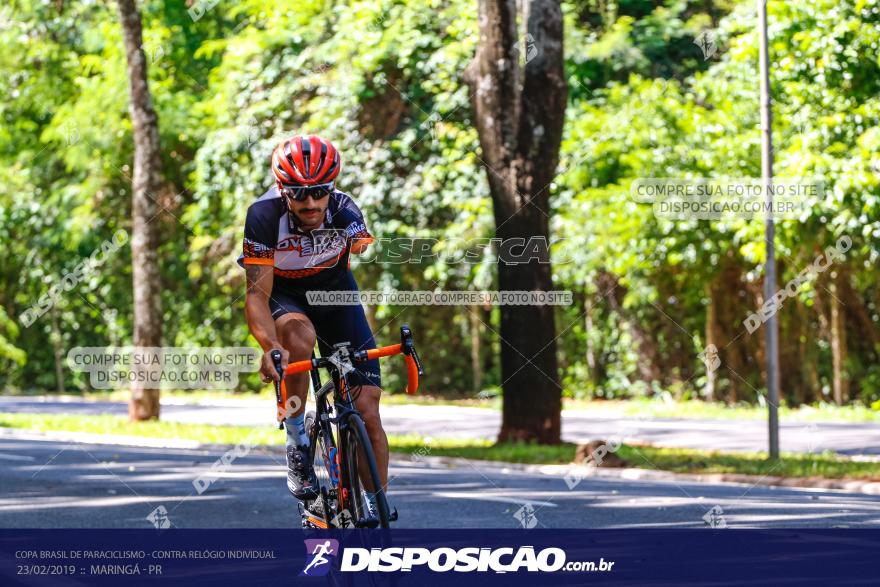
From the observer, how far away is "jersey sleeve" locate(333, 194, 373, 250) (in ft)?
23.5

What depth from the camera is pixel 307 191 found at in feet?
22.7

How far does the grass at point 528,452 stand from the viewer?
47.4ft

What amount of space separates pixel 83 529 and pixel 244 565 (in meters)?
2.02

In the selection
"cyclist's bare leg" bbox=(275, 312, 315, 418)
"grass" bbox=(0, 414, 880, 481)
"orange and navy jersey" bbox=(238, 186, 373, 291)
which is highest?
"orange and navy jersey" bbox=(238, 186, 373, 291)

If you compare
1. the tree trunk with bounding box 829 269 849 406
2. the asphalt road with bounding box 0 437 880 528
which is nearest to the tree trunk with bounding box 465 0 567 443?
the asphalt road with bounding box 0 437 880 528

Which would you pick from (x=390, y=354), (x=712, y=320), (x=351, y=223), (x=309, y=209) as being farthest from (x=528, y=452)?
(x=712, y=320)

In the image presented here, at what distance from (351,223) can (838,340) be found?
18.0 meters

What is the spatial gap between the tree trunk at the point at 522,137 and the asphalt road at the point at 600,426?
2.86 meters

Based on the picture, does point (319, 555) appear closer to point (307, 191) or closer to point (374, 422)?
point (374, 422)

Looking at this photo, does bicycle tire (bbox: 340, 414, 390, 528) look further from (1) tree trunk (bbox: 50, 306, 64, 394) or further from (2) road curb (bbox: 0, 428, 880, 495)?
(1) tree trunk (bbox: 50, 306, 64, 394)

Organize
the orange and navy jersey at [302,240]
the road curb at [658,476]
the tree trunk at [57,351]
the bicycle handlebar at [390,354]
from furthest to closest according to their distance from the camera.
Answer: the tree trunk at [57,351] → the road curb at [658,476] → the orange and navy jersey at [302,240] → the bicycle handlebar at [390,354]

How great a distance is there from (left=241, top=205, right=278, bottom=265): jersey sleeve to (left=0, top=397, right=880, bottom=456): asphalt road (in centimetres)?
1132

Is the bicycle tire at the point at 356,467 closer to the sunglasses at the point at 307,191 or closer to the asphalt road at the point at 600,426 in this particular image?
the sunglasses at the point at 307,191

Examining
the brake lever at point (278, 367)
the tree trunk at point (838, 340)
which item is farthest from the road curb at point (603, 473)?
the tree trunk at point (838, 340)
